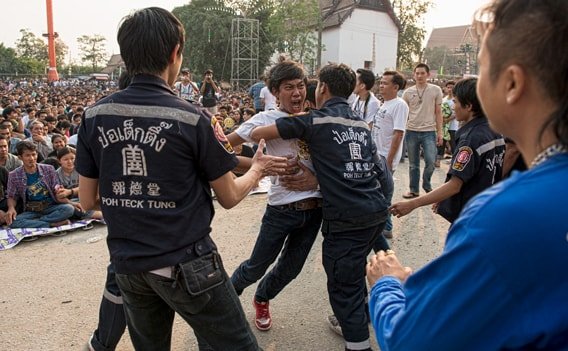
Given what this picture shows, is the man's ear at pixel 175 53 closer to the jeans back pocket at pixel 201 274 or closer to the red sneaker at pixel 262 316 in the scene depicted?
the jeans back pocket at pixel 201 274

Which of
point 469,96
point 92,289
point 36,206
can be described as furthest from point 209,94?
point 469,96

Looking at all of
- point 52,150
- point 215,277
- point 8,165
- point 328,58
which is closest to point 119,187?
point 215,277

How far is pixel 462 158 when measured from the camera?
2.87 meters

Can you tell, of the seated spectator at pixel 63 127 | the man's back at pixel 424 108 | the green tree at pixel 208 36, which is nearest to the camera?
the man's back at pixel 424 108

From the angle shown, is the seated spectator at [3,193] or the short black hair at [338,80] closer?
the short black hair at [338,80]

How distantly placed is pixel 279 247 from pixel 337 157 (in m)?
0.82

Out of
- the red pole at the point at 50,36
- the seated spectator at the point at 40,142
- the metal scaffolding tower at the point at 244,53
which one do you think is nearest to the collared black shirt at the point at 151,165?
the seated spectator at the point at 40,142

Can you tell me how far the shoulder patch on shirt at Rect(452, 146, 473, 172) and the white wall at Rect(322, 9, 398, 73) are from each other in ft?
121

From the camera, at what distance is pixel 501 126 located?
3.00 ft

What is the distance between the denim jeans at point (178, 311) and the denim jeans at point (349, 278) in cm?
85

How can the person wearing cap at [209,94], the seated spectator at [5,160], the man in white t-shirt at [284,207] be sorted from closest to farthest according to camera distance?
the man in white t-shirt at [284,207] → the seated spectator at [5,160] → the person wearing cap at [209,94]

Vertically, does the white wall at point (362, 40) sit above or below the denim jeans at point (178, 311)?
above

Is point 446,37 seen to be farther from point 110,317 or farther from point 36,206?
point 110,317

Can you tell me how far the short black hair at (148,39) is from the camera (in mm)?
1748
